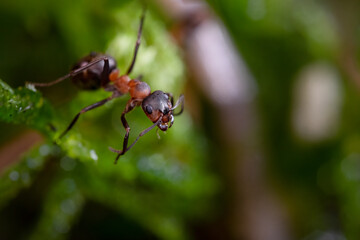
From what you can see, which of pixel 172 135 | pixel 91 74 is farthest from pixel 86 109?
pixel 172 135

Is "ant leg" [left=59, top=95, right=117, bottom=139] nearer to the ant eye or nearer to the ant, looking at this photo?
the ant

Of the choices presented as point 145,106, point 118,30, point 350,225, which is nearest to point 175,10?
point 118,30

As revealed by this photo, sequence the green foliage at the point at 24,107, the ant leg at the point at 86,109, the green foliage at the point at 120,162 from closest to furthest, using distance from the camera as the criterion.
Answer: the green foliage at the point at 24,107
the ant leg at the point at 86,109
the green foliage at the point at 120,162

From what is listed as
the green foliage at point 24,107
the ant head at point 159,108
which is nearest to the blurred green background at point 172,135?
the green foliage at point 24,107

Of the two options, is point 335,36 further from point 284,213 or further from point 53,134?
point 53,134

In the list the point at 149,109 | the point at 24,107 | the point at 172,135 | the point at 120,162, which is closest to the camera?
the point at 24,107

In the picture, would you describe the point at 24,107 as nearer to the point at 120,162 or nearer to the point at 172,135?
the point at 120,162

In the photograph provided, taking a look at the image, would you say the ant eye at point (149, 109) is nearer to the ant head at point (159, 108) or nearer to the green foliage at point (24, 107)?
the ant head at point (159, 108)

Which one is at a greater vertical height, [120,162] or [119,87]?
[119,87]
